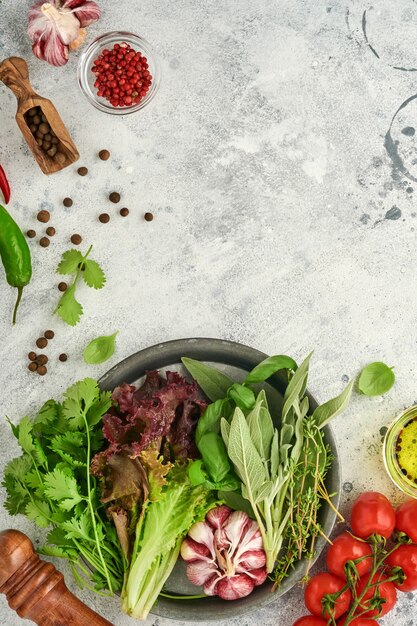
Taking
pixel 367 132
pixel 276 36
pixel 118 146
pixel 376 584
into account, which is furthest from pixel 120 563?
pixel 276 36

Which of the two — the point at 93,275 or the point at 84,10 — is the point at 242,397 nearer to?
the point at 93,275

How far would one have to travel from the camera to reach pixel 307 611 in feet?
5.90

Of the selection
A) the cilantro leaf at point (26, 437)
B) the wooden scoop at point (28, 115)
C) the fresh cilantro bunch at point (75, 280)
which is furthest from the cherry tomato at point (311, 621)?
the wooden scoop at point (28, 115)

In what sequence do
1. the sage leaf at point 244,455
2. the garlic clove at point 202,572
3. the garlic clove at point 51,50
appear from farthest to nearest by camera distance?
the garlic clove at point 51,50, the garlic clove at point 202,572, the sage leaf at point 244,455

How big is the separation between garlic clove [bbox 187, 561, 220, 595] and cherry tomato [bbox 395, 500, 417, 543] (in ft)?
1.45

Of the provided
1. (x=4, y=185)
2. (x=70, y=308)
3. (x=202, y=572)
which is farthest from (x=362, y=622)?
(x=4, y=185)

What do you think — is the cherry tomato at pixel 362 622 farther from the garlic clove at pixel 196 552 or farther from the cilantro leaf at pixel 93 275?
the cilantro leaf at pixel 93 275

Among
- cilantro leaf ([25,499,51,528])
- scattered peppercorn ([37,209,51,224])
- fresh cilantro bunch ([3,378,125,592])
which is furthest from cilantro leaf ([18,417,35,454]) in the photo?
scattered peppercorn ([37,209,51,224])

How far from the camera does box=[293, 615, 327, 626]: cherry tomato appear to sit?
168 centimetres

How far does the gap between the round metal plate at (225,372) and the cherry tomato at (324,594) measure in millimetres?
62

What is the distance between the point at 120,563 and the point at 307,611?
48 centimetres

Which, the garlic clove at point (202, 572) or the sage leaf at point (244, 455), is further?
the garlic clove at point (202, 572)

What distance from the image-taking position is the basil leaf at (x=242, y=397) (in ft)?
5.20

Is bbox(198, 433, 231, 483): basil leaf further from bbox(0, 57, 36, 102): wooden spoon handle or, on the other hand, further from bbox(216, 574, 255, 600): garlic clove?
bbox(0, 57, 36, 102): wooden spoon handle
